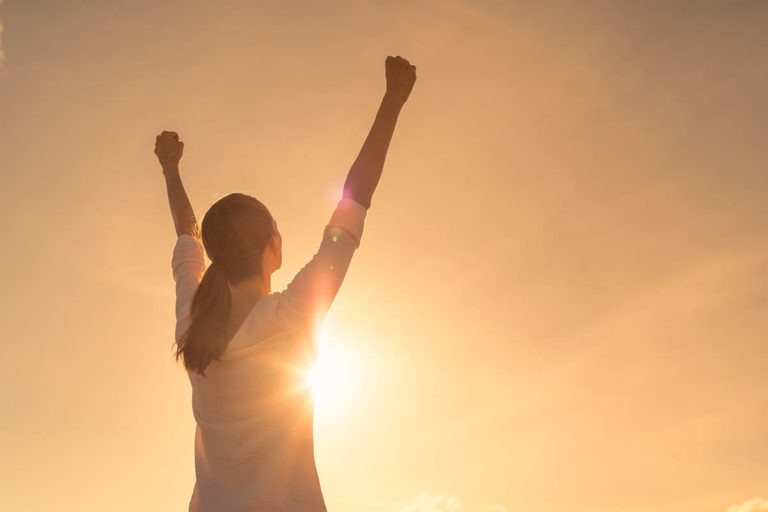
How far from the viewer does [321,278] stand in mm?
3611

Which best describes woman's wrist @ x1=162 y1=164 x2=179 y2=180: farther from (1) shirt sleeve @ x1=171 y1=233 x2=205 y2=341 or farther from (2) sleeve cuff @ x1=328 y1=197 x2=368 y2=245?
(2) sleeve cuff @ x1=328 y1=197 x2=368 y2=245

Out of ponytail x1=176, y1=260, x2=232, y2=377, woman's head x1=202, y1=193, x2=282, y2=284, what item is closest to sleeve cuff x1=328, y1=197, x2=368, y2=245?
woman's head x1=202, y1=193, x2=282, y2=284

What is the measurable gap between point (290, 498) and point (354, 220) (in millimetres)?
1367

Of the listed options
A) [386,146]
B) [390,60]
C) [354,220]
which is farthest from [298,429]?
[390,60]

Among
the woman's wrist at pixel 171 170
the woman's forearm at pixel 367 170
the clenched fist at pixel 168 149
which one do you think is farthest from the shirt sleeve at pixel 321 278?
the clenched fist at pixel 168 149

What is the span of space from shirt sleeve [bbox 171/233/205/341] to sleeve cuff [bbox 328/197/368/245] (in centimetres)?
107

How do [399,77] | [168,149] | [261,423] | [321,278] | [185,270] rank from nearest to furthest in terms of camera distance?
[321,278] → [261,423] → [399,77] → [185,270] → [168,149]

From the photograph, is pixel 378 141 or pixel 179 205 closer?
pixel 378 141

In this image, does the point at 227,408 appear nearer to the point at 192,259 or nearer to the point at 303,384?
the point at 303,384

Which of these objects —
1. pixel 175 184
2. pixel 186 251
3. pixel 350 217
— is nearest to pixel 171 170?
pixel 175 184

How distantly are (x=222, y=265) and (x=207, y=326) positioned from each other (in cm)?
37

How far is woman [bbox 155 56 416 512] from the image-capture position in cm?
362

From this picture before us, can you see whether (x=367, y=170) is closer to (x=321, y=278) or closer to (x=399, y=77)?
(x=321, y=278)

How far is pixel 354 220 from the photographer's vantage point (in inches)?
150
